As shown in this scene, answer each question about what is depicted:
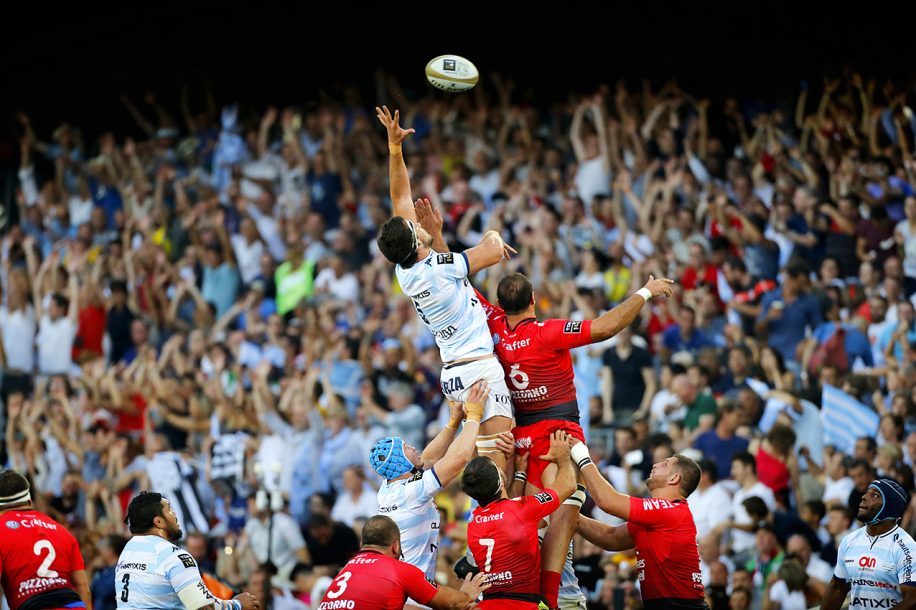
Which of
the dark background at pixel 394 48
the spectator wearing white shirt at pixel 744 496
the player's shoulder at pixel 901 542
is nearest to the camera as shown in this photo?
the player's shoulder at pixel 901 542

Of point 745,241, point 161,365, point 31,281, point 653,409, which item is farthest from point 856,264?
point 31,281

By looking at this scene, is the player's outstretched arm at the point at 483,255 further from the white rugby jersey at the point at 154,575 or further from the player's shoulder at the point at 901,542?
the player's shoulder at the point at 901,542

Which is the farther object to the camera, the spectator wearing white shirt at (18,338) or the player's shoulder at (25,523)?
the spectator wearing white shirt at (18,338)

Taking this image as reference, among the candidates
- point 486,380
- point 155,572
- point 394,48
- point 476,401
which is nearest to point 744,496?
point 486,380

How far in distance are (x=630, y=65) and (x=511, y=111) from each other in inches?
83.9

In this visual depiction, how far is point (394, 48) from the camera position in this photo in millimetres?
24078

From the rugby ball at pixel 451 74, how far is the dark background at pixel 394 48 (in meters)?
9.22

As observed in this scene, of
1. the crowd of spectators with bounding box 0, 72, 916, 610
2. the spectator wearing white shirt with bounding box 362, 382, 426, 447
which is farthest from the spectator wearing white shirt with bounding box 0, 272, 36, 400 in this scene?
the spectator wearing white shirt with bounding box 362, 382, 426, 447

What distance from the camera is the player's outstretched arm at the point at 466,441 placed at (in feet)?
32.2

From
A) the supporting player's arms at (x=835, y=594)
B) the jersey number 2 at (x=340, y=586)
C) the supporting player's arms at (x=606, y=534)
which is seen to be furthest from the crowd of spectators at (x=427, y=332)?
the jersey number 2 at (x=340, y=586)

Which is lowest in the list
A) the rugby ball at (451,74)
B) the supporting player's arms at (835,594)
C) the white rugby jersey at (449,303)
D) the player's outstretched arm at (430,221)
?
the supporting player's arms at (835,594)

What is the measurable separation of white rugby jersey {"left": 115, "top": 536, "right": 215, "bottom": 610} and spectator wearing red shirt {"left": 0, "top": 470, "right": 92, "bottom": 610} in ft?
3.28

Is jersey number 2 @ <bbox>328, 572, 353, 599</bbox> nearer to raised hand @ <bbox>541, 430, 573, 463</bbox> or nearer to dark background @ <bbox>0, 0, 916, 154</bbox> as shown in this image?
raised hand @ <bbox>541, 430, 573, 463</bbox>

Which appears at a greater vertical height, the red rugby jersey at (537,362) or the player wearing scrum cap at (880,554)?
the red rugby jersey at (537,362)
